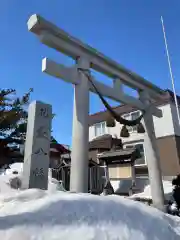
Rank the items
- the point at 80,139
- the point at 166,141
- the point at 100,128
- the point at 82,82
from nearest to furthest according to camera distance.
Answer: the point at 80,139, the point at 82,82, the point at 166,141, the point at 100,128

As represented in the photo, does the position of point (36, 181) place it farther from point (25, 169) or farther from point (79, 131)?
point (79, 131)

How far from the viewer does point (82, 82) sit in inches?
274

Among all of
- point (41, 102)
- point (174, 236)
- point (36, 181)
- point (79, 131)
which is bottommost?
point (174, 236)

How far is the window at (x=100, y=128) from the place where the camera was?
21.9 metres

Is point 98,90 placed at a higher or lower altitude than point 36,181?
higher

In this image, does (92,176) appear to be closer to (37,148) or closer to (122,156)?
(122,156)

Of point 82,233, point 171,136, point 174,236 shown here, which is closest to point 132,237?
point 82,233

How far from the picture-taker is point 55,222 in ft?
10.2

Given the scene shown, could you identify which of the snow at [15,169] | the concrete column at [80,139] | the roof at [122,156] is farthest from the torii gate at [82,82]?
the snow at [15,169]

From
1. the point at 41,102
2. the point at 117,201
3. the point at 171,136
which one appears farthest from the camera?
the point at 171,136

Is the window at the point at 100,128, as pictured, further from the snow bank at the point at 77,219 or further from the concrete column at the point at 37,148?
the snow bank at the point at 77,219

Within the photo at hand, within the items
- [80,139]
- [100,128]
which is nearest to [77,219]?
[80,139]

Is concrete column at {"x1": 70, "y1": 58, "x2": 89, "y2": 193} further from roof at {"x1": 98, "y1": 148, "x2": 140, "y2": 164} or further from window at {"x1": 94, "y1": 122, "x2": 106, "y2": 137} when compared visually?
window at {"x1": 94, "y1": 122, "x2": 106, "y2": 137}

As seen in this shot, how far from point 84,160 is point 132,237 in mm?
3138
